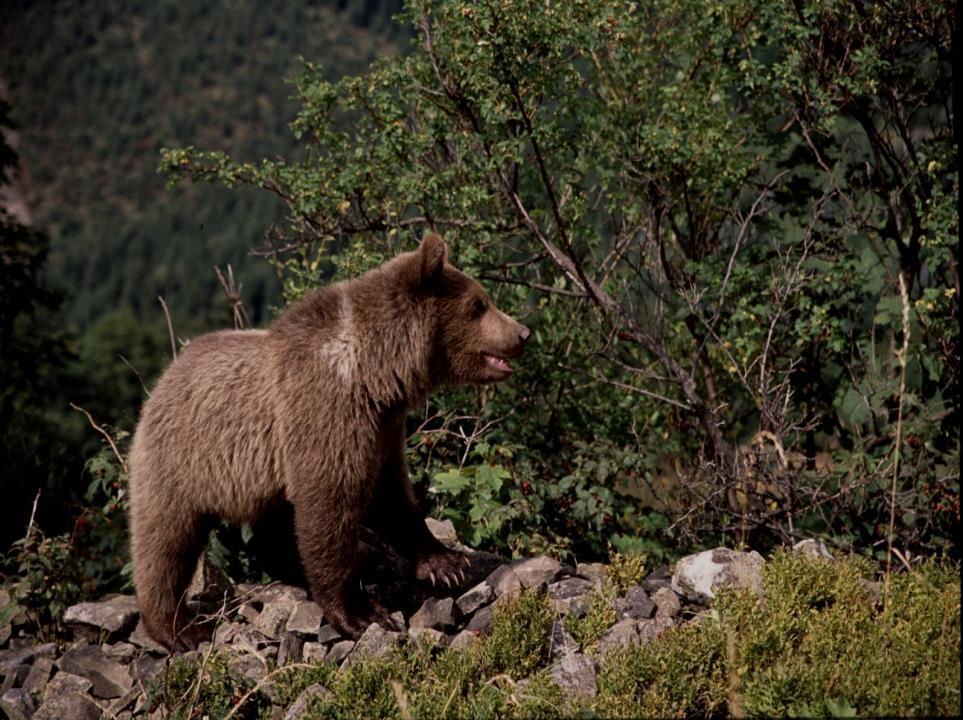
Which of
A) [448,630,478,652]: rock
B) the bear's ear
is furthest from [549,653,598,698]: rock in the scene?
the bear's ear

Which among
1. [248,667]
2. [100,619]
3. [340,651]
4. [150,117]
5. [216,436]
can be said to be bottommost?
[150,117]

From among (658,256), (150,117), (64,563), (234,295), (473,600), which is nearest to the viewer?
(473,600)

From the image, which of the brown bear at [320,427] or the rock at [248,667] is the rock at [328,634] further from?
the rock at [248,667]

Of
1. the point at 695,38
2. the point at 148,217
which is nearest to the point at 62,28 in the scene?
the point at 148,217

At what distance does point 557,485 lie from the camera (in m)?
5.74

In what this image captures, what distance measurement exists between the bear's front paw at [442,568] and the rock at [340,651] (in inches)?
23.4

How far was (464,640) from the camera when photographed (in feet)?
14.2

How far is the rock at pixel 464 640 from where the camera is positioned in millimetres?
4258

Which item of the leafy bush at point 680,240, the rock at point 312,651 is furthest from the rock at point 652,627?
the rock at point 312,651

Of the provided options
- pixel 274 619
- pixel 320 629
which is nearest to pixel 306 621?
pixel 320 629

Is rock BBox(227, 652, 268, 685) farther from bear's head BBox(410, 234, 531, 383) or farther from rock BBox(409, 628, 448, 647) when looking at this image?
bear's head BBox(410, 234, 531, 383)

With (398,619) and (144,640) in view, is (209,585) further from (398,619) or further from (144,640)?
(398,619)

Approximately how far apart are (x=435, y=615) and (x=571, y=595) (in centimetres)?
68

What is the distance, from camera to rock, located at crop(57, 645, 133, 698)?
467 cm
